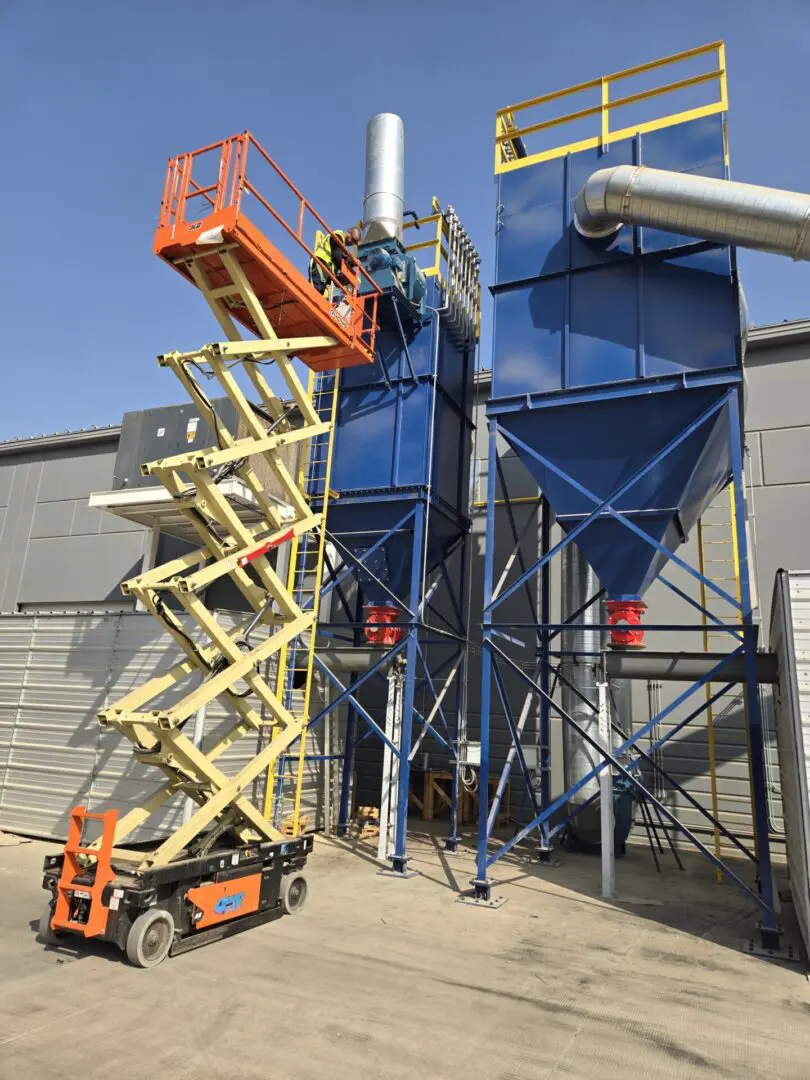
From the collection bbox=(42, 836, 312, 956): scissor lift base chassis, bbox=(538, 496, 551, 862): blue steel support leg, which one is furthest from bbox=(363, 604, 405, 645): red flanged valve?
bbox=(42, 836, 312, 956): scissor lift base chassis

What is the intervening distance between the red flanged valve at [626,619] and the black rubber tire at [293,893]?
5.28 metres

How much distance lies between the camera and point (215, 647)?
827 cm

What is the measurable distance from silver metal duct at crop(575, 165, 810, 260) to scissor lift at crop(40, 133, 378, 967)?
12.8ft

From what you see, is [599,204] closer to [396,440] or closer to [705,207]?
[705,207]

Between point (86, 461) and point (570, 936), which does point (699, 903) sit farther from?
point (86, 461)

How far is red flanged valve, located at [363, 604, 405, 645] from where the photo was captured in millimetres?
12508

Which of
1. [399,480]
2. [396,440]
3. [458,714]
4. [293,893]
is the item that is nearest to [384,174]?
[396,440]

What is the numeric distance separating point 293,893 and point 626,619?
5.66m

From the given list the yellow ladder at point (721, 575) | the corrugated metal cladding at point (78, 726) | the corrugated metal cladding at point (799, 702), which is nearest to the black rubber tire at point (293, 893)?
the corrugated metal cladding at point (78, 726)

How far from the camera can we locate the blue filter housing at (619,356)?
9609 millimetres

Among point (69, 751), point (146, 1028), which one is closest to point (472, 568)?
point (69, 751)

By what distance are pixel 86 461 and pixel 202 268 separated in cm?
1445

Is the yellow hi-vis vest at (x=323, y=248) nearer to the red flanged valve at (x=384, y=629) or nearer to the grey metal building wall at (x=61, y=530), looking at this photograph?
the red flanged valve at (x=384, y=629)

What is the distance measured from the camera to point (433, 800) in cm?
1544
